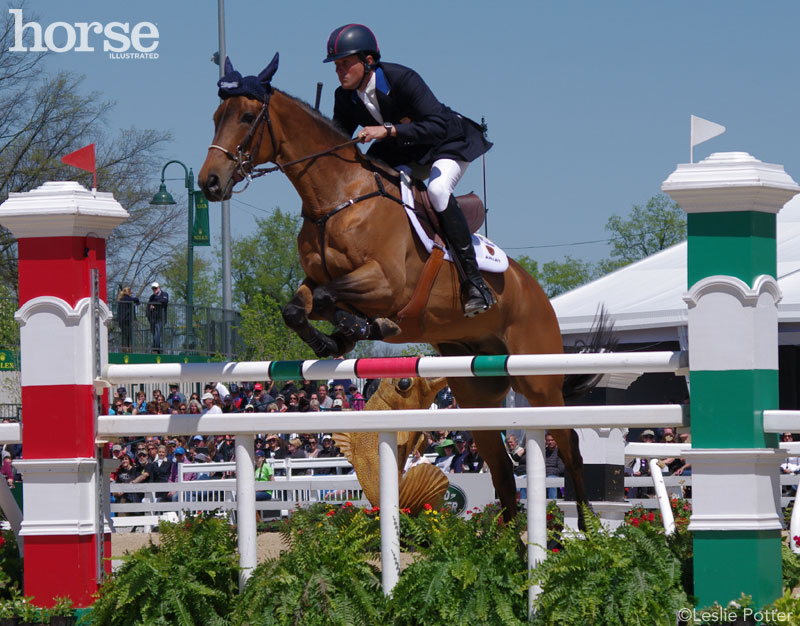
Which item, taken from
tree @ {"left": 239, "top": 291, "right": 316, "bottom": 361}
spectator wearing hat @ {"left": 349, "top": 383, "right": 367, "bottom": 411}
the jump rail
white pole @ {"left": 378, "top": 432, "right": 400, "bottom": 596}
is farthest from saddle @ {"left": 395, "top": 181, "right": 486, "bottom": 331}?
tree @ {"left": 239, "top": 291, "right": 316, "bottom": 361}

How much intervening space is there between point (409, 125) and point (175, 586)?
2.86 m

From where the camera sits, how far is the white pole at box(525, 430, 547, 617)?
3.97 metres

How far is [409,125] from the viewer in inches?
238

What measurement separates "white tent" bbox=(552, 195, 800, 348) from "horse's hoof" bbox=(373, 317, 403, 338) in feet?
32.7

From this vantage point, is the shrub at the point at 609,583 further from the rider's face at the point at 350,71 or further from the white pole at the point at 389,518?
the rider's face at the point at 350,71

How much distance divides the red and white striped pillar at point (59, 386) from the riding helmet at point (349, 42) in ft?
6.17

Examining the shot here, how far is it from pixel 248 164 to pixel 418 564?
2.49 meters

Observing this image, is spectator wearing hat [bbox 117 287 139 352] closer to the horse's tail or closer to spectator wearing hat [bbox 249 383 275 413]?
spectator wearing hat [bbox 249 383 275 413]

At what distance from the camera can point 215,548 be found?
13.9 feet

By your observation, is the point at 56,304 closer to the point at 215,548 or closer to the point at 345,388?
the point at 215,548

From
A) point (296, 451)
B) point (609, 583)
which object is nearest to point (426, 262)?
point (609, 583)

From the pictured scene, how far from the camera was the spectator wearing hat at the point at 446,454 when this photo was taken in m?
12.7

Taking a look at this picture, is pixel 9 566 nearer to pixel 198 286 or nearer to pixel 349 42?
pixel 349 42

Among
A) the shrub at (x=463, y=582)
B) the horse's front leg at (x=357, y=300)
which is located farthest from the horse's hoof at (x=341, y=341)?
the shrub at (x=463, y=582)
